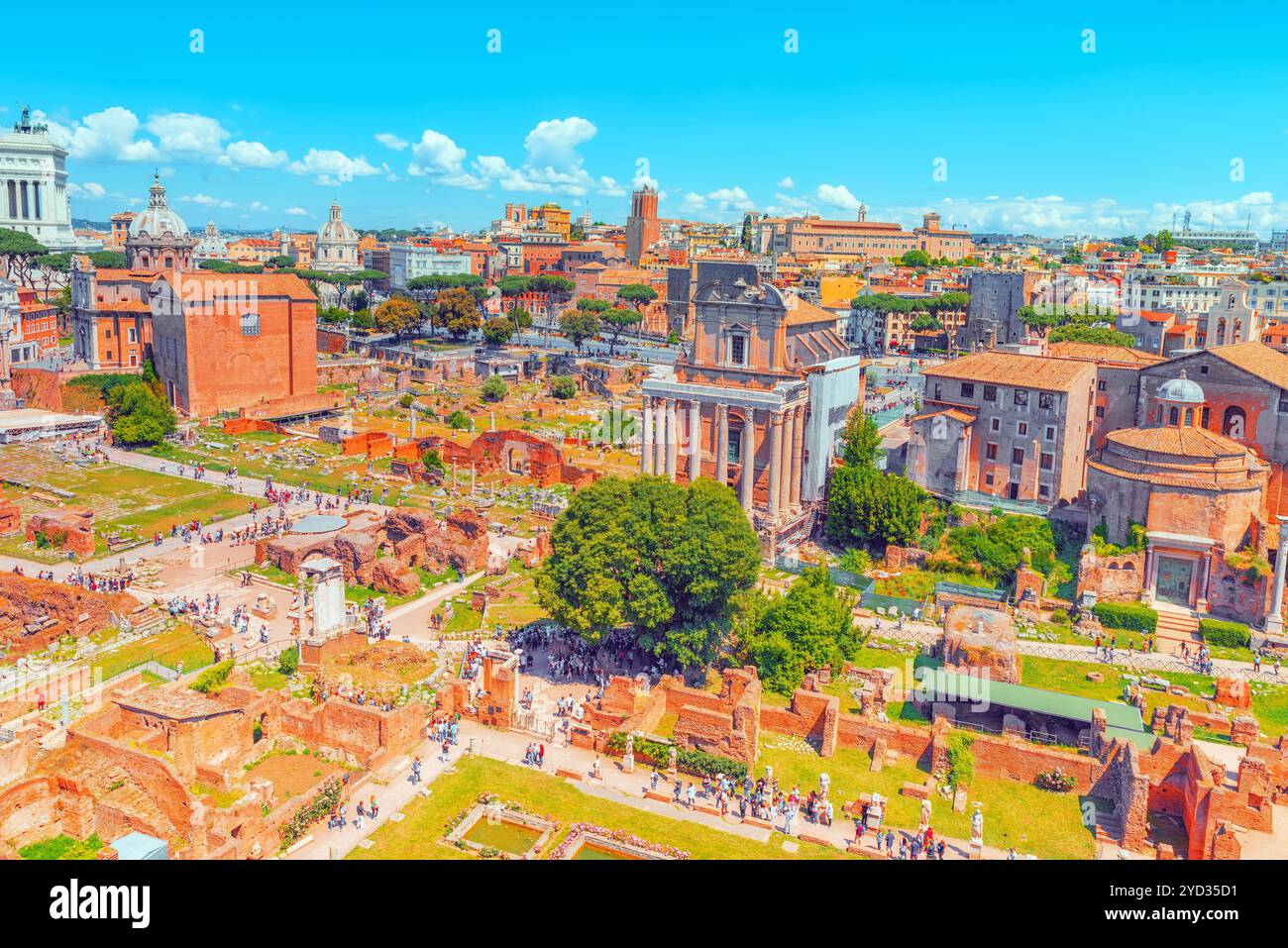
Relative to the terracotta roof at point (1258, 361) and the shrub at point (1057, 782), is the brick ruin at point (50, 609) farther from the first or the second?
Answer: the terracotta roof at point (1258, 361)

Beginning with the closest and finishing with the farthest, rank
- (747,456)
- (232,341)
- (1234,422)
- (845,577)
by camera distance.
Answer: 1. (845,577)
2. (1234,422)
3. (747,456)
4. (232,341)

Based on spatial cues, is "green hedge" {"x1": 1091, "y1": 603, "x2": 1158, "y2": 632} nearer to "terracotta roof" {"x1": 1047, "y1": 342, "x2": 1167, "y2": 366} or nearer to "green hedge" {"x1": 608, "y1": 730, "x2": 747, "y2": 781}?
"terracotta roof" {"x1": 1047, "y1": 342, "x2": 1167, "y2": 366}

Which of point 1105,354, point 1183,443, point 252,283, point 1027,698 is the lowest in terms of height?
point 1027,698

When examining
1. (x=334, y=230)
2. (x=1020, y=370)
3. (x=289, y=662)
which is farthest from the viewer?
(x=334, y=230)

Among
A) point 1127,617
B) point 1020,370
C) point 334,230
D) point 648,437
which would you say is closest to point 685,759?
point 1127,617

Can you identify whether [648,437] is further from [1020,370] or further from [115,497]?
[115,497]
